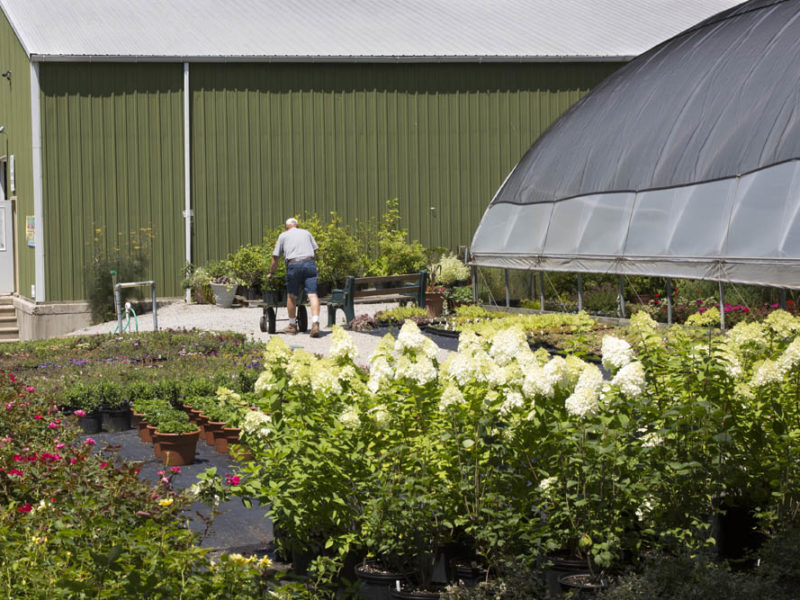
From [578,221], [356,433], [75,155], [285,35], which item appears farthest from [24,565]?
[285,35]

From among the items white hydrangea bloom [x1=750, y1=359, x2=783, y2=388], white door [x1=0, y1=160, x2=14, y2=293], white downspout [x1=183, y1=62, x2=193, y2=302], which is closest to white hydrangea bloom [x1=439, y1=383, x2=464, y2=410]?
white hydrangea bloom [x1=750, y1=359, x2=783, y2=388]

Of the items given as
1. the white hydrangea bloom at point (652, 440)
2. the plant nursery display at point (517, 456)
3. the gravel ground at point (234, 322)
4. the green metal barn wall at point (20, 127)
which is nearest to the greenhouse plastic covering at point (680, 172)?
the gravel ground at point (234, 322)

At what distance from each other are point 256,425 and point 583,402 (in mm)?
1556

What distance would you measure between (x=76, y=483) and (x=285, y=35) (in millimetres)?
19202

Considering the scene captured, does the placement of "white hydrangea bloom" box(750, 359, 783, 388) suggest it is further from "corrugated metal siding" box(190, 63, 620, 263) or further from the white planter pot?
"corrugated metal siding" box(190, 63, 620, 263)

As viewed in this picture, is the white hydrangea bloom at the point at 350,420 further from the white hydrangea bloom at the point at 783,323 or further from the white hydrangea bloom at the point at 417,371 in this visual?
the white hydrangea bloom at the point at 783,323

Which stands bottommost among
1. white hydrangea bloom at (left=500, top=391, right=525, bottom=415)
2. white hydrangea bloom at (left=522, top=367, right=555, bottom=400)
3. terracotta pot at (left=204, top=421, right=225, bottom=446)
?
terracotta pot at (left=204, top=421, right=225, bottom=446)

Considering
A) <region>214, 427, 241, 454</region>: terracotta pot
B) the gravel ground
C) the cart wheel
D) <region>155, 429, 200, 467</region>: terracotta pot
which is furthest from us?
the cart wheel

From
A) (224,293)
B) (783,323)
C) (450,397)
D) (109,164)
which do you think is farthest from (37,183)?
(450,397)

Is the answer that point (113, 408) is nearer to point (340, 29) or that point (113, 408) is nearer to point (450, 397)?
point (450, 397)

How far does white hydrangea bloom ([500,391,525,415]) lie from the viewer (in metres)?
4.89

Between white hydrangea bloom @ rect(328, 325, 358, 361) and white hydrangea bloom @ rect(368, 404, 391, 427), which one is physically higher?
white hydrangea bloom @ rect(328, 325, 358, 361)

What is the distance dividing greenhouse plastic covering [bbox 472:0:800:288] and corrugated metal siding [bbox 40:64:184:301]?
6.70 meters

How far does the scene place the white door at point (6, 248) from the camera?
78.3 feet
